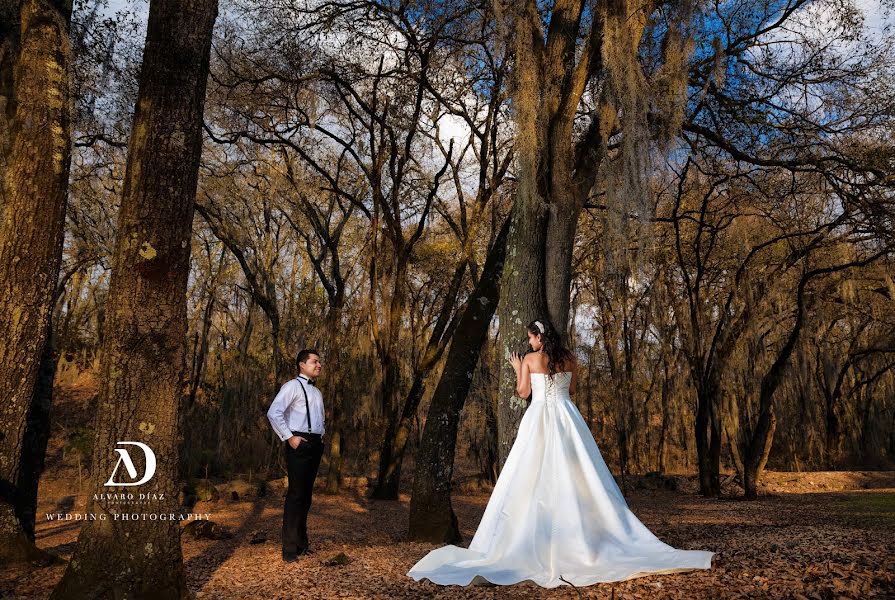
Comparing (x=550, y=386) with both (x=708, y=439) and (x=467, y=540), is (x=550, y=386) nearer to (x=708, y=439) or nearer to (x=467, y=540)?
(x=467, y=540)

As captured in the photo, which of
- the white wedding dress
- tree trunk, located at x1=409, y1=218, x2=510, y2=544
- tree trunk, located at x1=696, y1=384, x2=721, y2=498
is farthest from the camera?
tree trunk, located at x1=696, y1=384, x2=721, y2=498

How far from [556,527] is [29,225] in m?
4.59

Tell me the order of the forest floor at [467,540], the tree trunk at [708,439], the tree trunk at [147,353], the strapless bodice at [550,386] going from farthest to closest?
the tree trunk at [708,439]
the strapless bodice at [550,386]
the tree trunk at [147,353]
the forest floor at [467,540]

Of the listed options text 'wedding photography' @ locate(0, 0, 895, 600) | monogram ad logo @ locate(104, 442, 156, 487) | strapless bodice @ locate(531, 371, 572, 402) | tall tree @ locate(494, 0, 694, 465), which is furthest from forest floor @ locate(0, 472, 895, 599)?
tall tree @ locate(494, 0, 694, 465)

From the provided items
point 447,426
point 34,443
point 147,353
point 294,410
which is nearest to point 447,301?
point 447,426

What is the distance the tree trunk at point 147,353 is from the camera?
339 centimetres

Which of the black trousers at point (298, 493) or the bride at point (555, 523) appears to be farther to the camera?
the black trousers at point (298, 493)

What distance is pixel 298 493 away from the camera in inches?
215

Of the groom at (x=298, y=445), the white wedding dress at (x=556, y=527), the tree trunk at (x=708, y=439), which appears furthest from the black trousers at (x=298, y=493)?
the tree trunk at (x=708, y=439)

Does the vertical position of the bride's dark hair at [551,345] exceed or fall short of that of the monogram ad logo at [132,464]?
it exceeds it

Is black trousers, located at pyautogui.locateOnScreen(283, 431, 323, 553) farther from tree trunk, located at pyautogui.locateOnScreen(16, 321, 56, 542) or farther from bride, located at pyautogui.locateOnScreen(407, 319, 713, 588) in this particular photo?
tree trunk, located at pyautogui.locateOnScreen(16, 321, 56, 542)

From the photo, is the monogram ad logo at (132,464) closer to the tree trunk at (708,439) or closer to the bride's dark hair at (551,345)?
the bride's dark hair at (551,345)

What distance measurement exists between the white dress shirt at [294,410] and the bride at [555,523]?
181 cm

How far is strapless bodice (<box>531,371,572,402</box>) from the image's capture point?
15.3 ft
